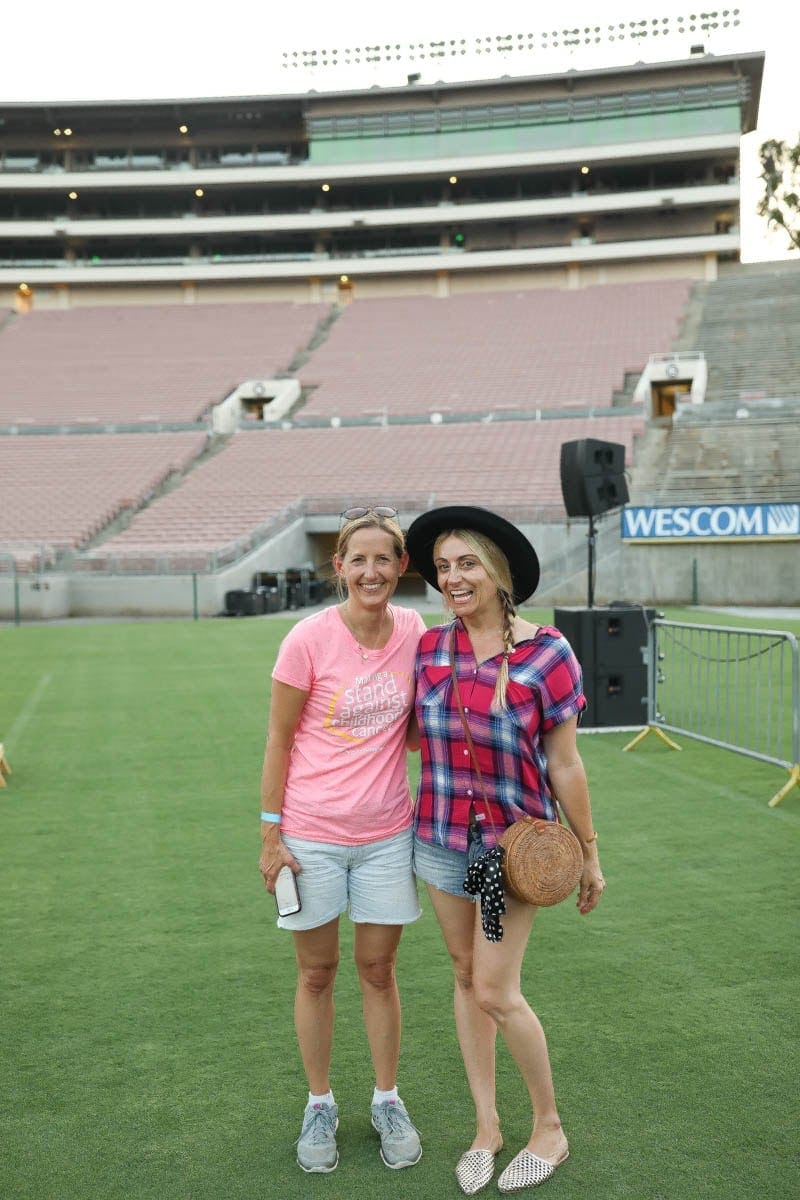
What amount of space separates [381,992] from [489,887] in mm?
650

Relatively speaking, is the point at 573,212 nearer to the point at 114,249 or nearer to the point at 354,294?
the point at 354,294

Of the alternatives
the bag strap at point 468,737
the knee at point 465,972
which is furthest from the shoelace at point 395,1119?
the bag strap at point 468,737

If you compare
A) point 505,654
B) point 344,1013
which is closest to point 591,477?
point 344,1013

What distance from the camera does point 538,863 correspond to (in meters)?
2.88

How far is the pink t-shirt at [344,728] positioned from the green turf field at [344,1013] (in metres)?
1.06

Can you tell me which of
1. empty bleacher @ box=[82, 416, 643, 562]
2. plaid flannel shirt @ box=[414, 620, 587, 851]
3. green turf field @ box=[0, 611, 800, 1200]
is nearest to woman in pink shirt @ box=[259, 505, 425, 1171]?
plaid flannel shirt @ box=[414, 620, 587, 851]

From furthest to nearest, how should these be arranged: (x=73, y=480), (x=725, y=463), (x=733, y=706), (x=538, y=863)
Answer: (x=73, y=480) < (x=725, y=463) < (x=733, y=706) < (x=538, y=863)

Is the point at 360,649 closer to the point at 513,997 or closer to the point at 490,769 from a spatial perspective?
the point at 490,769

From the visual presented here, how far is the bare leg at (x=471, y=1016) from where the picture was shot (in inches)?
123

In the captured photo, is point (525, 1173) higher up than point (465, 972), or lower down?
lower down

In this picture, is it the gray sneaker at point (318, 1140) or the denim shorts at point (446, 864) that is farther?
the gray sneaker at point (318, 1140)

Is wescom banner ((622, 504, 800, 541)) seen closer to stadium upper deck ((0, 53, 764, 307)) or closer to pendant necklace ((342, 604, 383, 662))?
pendant necklace ((342, 604, 383, 662))

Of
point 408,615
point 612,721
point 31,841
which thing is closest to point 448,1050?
point 408,615

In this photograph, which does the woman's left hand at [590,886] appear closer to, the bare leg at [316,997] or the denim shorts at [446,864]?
the denim shorts at [446,864]
